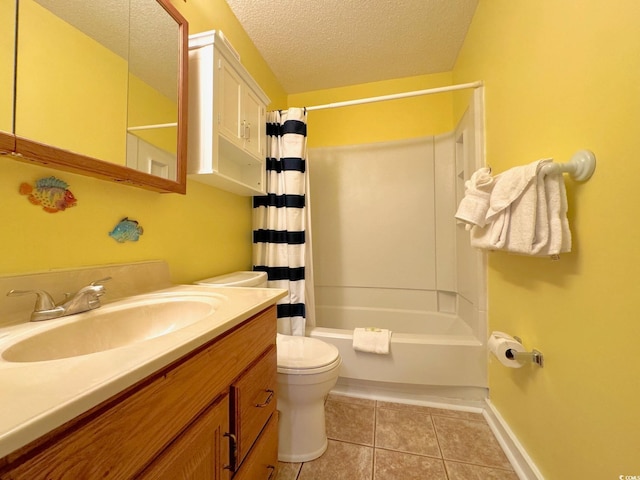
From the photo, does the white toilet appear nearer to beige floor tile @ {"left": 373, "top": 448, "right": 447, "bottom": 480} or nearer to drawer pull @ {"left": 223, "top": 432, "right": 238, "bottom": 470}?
beige floor tile @ {"left": 373, "top": 448, "right": 447, "bottom": 480}

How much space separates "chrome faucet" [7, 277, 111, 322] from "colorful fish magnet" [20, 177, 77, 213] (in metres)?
0.24

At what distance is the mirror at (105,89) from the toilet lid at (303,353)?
0.85 meters

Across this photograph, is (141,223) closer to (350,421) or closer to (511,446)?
(350,421)

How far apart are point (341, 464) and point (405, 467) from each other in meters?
0.28

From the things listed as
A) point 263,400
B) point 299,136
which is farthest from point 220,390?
point 299,136

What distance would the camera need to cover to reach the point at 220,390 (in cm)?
62

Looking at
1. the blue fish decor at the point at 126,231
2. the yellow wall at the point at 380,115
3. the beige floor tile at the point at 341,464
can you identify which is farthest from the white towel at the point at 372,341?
the yellow wall at the point at 380,115

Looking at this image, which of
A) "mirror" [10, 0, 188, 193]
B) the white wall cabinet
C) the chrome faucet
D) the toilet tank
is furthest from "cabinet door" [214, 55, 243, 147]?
the chrome faucet

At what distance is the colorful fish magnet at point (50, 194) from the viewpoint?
0.66 metres

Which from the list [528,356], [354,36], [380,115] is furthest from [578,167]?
[380,115]

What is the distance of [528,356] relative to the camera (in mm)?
977

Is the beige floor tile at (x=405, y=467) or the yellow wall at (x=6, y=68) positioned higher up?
the yellow wall at (x=6, y=68)

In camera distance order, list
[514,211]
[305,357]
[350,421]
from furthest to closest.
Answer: [350,421] < [305,357] < [514,211]

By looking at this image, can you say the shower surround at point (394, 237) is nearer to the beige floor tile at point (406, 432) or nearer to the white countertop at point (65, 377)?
the beige floor tile at point (406, 432)
